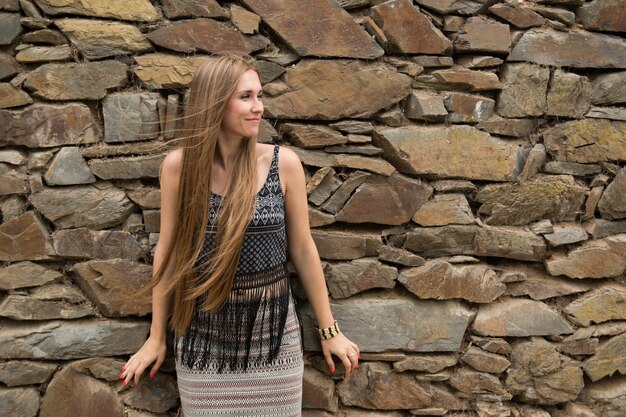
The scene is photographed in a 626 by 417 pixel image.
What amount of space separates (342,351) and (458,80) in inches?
49.3

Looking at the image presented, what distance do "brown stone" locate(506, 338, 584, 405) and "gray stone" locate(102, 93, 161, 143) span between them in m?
1.91

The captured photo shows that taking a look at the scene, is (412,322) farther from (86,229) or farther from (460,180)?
(86,229)

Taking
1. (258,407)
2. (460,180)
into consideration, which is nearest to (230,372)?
(258,407)

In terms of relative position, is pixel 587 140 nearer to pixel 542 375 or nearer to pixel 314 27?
pixel 542 375

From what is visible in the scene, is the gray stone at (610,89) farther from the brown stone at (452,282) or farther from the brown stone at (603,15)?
the brown stone at (452,282)

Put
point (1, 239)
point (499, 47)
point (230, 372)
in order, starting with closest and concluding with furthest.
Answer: point (230, 372) → point (1, 239) → point (499, 47)

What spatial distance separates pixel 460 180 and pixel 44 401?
2.02m

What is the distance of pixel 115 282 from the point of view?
2389 mm

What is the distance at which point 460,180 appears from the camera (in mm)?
2557

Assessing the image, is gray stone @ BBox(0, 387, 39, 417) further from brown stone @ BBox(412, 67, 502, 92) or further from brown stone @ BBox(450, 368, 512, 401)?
brown stone @ BBox(412, 67, 502, 92)

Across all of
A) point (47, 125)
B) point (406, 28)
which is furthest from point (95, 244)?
point (406, 28)

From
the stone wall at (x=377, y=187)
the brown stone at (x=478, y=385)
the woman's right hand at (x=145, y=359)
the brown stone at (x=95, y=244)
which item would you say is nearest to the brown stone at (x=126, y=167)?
the stone wall at (x=377, y=187)

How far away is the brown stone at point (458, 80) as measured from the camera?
2.48 meters

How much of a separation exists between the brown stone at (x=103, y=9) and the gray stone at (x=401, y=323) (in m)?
1.38
